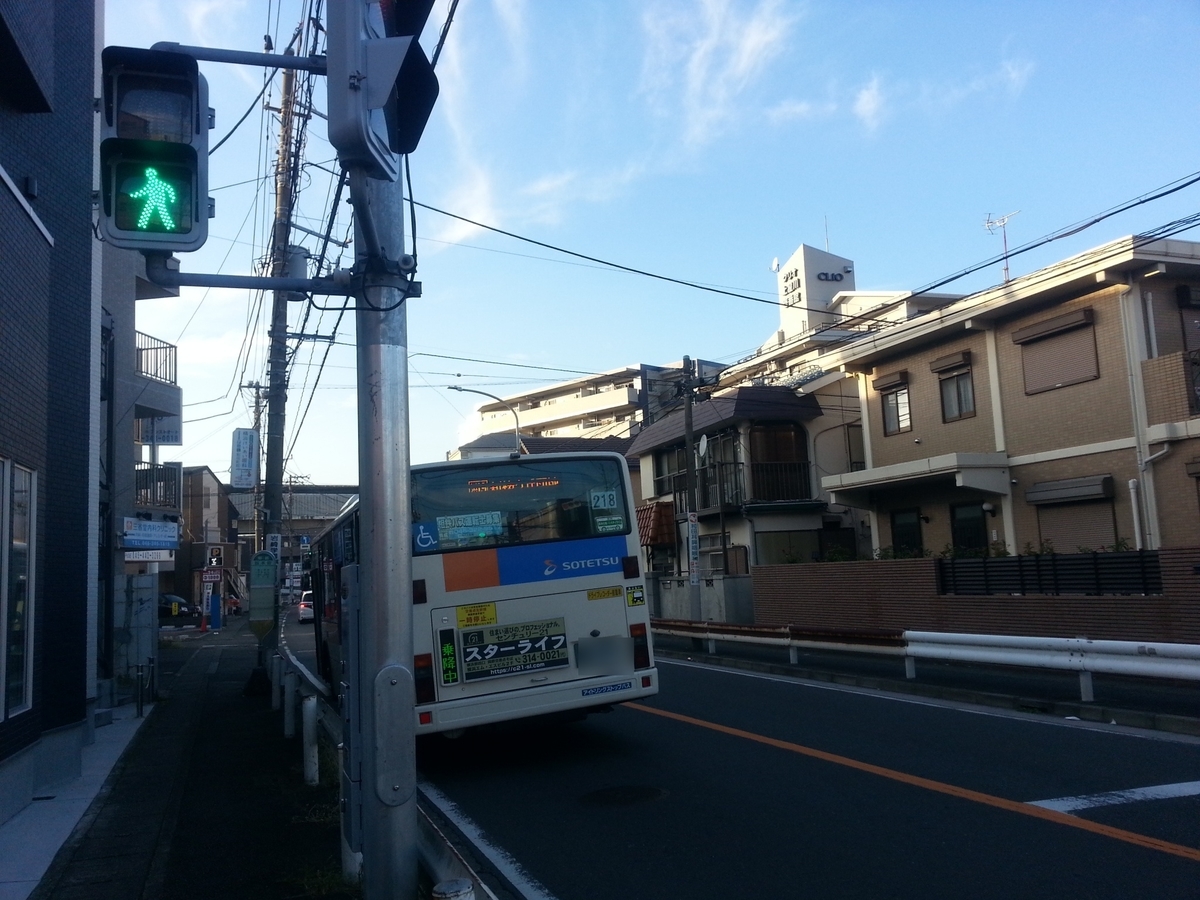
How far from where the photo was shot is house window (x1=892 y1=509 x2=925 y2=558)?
23.5 meters

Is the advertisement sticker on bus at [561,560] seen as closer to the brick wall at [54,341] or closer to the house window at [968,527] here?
the brick wall at [54,341]

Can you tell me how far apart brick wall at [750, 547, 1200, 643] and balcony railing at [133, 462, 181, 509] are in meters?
17.2

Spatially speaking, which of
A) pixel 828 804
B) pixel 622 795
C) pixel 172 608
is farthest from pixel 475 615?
pixel 172 608

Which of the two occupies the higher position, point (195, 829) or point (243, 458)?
point (243, 458)

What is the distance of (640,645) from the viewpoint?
33.9ft

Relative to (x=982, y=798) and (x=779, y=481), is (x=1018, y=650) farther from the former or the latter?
(x=779, y=481)

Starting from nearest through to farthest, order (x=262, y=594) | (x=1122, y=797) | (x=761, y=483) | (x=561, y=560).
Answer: (x=1122, y=797) < (x=561, y=560) < (x=262, y=594) < (x=761, y=483)

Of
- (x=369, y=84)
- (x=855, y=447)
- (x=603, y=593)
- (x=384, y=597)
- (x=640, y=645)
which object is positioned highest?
(x=855, y=447)

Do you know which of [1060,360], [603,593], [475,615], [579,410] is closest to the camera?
[475,615]

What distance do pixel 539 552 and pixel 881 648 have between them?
7597mm

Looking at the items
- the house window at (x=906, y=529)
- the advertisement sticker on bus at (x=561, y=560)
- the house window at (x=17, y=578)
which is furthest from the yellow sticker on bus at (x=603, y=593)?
the house window at (x=906, y=529)

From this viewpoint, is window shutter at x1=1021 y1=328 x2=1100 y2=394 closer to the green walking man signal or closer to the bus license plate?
the bus license plate

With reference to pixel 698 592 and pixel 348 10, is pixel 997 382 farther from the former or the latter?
pixel 348 10

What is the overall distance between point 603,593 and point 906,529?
51.3 ft
